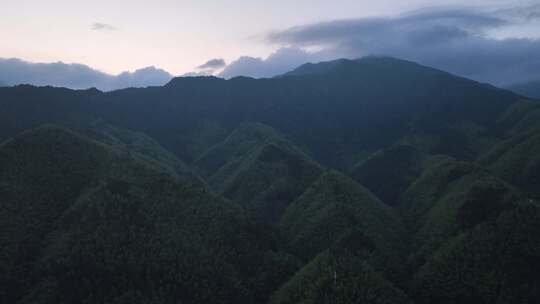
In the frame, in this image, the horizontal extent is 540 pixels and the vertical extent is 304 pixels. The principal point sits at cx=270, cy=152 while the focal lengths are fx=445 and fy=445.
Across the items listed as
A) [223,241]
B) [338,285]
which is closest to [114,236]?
[223,241]

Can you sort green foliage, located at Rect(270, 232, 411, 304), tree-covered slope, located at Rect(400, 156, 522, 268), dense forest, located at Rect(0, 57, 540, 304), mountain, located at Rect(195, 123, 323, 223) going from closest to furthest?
green foliage, located at Rect(270, 232, 411, 304), dense forest, located at Rect(0, 57, 540, 304), tree-covered slope, located at Rect(400, 156, 522, 268), mountain, located at Rect(195, 123, 323, 223)

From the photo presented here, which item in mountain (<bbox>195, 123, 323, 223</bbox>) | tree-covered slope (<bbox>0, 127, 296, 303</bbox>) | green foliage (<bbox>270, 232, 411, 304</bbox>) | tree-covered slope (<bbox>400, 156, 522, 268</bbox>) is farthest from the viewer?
mountain (<bbox>195, 123, 323, 223</bbox>)

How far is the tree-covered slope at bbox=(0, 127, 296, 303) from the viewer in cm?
9281

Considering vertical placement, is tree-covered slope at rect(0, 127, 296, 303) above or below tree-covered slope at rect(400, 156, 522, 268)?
above

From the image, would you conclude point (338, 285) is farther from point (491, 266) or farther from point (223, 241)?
point (223, 241)

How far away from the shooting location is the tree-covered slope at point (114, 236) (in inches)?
3654

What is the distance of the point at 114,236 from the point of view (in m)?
102

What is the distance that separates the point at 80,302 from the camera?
87.6m

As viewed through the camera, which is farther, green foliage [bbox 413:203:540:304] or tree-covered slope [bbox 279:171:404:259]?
tree-covered slope [bbox 279:171:404:259]

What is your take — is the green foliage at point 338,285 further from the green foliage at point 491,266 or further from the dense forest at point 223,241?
the green foliage at point 491,266

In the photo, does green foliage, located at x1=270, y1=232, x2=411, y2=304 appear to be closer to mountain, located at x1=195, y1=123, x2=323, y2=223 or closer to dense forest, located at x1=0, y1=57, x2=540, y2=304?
dense forest, located at x1=0, y1=57, x2=540, y2=304

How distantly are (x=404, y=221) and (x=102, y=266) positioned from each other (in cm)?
11127

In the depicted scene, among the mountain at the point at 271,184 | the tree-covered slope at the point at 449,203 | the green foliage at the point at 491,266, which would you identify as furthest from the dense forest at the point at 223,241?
the mountain at the point at 271,184

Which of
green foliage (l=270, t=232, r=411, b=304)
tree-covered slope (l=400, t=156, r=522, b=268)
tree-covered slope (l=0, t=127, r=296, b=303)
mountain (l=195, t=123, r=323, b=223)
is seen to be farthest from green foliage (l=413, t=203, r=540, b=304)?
mountain (l=195, t=123, r=323, b=223)
